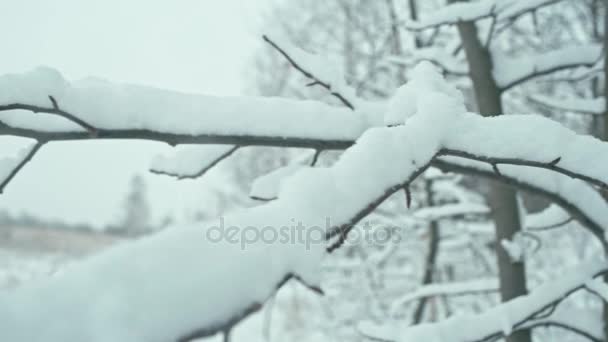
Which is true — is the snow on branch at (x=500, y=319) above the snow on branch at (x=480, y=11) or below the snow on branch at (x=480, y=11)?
below

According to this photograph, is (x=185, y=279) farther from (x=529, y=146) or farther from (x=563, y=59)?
(x=563, y=59)

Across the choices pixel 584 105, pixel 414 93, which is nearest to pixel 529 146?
pixel 414 93

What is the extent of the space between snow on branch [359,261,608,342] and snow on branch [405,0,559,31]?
2.85 feet

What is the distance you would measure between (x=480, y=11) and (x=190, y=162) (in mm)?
1122

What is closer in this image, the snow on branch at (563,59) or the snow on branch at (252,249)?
the snow on branch at (252,249)

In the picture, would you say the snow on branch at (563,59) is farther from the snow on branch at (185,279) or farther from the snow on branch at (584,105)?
the snow on branch at (185,279)

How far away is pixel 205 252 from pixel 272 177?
60cm

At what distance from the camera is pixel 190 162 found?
0.99 m

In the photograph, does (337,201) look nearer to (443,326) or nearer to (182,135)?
(182,135)

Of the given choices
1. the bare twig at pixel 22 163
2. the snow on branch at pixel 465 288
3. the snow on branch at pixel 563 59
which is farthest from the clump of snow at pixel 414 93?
the snow on branch at pixel 465 288

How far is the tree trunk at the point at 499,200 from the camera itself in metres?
1.82

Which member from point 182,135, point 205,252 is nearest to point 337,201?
point 205,252

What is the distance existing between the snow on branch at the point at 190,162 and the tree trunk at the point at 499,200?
134 centimetres

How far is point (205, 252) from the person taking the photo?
1.30 ft
